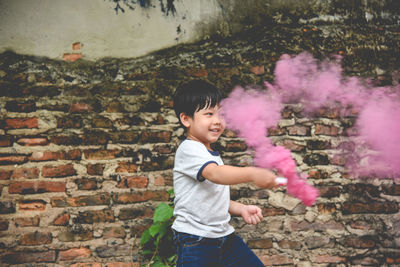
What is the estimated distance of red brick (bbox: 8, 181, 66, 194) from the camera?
1.93m

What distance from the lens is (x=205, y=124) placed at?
1.45 m

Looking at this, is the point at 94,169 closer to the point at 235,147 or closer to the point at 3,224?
the point at 3,224

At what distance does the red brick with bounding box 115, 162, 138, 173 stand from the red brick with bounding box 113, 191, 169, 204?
0.16 metres

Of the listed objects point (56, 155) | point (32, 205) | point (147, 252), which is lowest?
point (147, 252)

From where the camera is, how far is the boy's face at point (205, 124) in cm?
146

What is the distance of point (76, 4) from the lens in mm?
2037

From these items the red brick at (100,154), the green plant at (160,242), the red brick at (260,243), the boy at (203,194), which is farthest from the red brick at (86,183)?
the red brick at (260,243)

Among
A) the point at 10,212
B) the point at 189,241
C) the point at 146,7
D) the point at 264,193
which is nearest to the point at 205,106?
the point at 189,241

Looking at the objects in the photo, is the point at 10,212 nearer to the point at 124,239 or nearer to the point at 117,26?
the point at 124,239

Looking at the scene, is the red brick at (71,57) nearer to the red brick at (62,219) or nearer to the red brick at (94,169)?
the red brick at (94,169)

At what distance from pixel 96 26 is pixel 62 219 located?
1380mm

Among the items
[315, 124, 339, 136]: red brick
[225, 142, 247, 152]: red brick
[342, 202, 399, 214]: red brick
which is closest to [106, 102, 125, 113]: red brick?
[225, 142, 247, 152]: red brick

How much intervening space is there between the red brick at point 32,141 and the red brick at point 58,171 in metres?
0.17

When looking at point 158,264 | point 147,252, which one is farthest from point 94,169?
point 158,264
